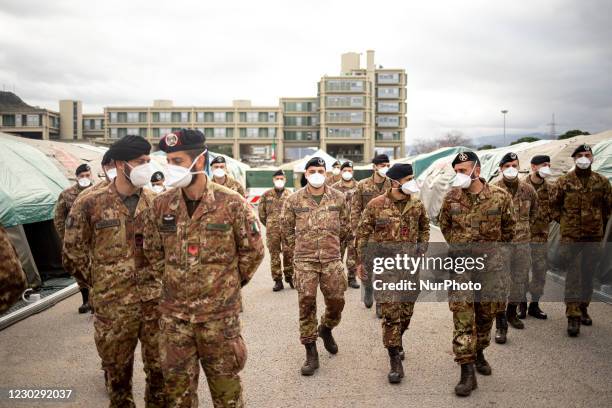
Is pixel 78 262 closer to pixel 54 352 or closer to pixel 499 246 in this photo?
pixel 54 352

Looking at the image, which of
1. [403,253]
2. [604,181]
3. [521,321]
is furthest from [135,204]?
[604,181]

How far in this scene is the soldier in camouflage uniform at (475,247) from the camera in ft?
14.0

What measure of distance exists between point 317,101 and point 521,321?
73857 mm

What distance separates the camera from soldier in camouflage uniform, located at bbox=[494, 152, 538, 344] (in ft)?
19.6

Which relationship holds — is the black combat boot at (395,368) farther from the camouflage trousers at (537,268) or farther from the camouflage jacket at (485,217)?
the camouflage trousers at (537,268)

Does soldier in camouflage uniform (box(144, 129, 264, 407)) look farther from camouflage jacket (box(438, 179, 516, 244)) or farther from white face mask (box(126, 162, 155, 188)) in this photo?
camouflage jacket (box(438, 179, 516, 244))

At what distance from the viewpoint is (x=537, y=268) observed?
6543 millimetres

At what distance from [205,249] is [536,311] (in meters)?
5.41

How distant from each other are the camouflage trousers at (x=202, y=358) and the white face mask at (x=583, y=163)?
17.4 feet

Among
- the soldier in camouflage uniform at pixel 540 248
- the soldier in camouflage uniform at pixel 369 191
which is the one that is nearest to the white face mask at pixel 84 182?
the soldier in camouflage uniform at pixel 369 191

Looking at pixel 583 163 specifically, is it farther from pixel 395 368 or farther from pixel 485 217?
pixel 395 368

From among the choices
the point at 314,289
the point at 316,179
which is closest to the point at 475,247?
the point at 314,289

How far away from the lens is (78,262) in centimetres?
363

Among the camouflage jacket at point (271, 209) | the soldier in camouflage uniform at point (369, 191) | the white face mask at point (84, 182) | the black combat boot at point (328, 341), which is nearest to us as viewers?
the black combat boot at point (328, 341)
